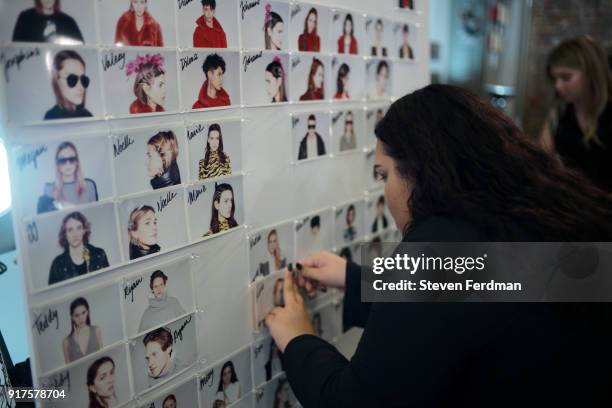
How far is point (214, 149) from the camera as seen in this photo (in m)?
0.87

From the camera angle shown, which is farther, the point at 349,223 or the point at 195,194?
the point at 349,223

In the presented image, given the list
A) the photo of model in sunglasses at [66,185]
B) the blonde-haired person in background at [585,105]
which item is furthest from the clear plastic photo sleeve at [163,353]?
the blonde-haired person in background at [585,105]

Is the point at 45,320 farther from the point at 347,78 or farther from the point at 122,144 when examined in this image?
the point at 347,78

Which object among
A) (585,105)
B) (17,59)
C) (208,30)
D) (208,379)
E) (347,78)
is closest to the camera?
(17,59)

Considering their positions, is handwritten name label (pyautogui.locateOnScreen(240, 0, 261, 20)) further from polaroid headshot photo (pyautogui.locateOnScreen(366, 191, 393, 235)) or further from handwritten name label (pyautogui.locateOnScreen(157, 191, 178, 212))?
polaroid headshot photo (pyautogui.locateOnScreen(366, 191, 393, 235))

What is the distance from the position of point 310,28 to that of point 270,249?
425mm

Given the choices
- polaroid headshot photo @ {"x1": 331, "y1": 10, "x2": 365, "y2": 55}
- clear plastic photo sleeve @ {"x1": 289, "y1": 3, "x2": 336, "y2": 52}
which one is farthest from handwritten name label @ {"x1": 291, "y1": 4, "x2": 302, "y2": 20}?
polaroid headshot photo @ {"x1": 331, "y1": 10, "x2": 365, "y2": 55}

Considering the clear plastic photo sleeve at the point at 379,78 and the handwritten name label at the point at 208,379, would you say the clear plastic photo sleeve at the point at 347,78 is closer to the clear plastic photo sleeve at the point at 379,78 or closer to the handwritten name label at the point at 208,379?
the clear plastic photo sleeve at the point at 379,78

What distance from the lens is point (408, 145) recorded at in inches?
32.5

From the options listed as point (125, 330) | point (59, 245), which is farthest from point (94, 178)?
point (125, 330)

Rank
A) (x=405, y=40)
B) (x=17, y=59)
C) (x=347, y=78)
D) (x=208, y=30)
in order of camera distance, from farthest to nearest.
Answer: (x=405, y=40), (x=347, y=78), (x=208, y=30), (x=17, y=59)

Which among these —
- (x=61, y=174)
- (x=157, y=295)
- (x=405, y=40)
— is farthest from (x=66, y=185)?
(x=405, y=40)

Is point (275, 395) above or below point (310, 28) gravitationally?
below

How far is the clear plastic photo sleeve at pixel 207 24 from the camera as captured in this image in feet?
2.59
